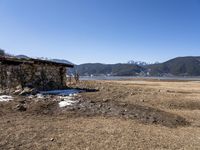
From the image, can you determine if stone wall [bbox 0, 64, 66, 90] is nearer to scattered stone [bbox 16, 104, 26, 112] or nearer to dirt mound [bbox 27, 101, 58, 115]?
dirt mound [bbox 27, 101, 58, 115]

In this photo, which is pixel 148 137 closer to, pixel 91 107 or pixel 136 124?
pixel 136 124

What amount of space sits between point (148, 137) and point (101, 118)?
10.7ft

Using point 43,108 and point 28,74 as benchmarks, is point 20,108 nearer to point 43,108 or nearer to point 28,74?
point 43,108

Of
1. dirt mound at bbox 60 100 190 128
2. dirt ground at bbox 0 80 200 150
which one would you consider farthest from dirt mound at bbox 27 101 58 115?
dirt mound at bbox 60 100 190 128

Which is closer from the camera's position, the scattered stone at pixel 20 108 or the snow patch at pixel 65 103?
the scattered stone at pixel 20 108

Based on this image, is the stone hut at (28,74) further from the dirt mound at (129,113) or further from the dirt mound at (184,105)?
the dirt mound at (184,105)

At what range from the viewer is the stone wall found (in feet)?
72.9

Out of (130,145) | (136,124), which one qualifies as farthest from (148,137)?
(136,124)

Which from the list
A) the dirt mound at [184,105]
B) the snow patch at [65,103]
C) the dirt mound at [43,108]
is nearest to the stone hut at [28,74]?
the dirt mound at [43,108]

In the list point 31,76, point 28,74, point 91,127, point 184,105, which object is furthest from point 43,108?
point 31,76

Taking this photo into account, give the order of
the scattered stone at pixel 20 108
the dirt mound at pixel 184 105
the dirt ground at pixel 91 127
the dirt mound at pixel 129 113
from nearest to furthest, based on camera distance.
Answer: the dirt ground at pixel 91 127 < the dirt mound at pixel 129 113 < the scattered stone at pixel 20 108 < the dirt mound at pixel 184 105

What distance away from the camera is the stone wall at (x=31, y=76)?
72.9ft

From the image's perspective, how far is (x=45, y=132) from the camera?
10.1 metres

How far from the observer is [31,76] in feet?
77.9
